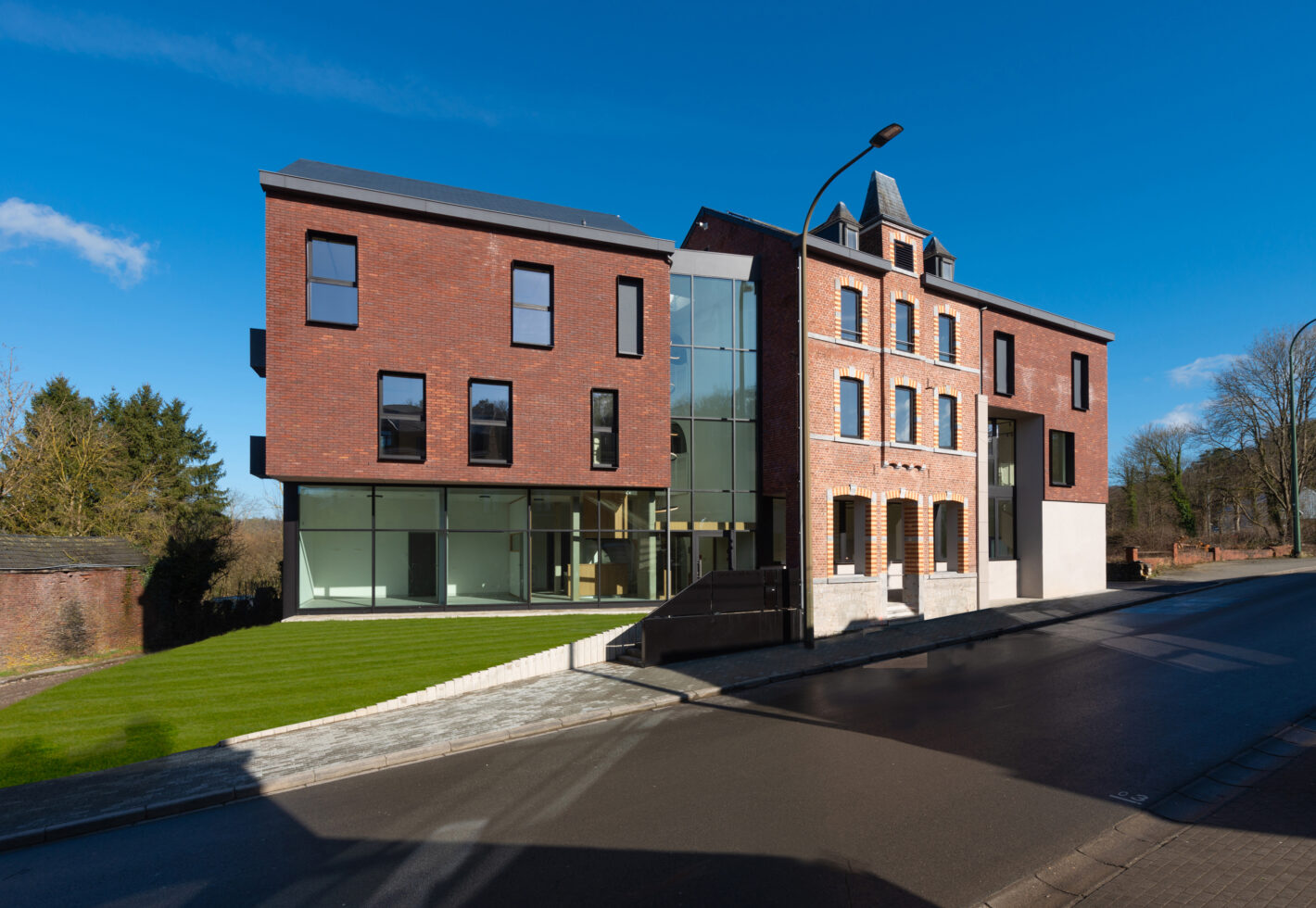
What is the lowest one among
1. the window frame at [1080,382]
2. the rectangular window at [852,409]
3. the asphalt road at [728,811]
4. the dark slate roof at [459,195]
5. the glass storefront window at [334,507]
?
the asphalt road at [728,811]

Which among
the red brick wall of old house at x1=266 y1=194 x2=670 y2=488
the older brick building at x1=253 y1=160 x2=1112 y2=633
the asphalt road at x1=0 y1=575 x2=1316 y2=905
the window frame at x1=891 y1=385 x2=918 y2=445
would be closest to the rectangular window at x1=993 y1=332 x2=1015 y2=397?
the older brick building at x1=253 y1=160 x2=1112 y2=633

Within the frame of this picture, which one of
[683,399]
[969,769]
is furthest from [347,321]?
[969,769]

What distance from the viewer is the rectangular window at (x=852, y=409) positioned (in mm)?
19375

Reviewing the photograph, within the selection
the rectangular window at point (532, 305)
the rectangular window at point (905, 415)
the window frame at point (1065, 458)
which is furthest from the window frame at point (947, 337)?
the rectangular window at point (532, 305)

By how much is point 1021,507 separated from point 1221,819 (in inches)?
795

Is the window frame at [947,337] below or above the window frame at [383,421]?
above

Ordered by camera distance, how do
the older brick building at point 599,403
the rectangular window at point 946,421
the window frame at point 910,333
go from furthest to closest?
the rectangular window at point 946,421
the window frame at point 910,333
the older brick building at point 599,403

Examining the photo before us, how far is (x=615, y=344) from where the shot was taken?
18.4m

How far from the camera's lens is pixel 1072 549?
24.8m

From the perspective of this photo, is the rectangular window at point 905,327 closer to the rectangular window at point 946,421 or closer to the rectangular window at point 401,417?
the rectangular window at point 946,421

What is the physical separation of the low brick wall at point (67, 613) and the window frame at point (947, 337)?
81.0ft

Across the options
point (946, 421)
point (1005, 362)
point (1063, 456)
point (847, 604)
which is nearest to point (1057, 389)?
point (1063, 456)

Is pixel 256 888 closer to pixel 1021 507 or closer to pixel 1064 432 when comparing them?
pixel 1021 507

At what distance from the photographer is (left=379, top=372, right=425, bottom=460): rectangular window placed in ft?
53.7
